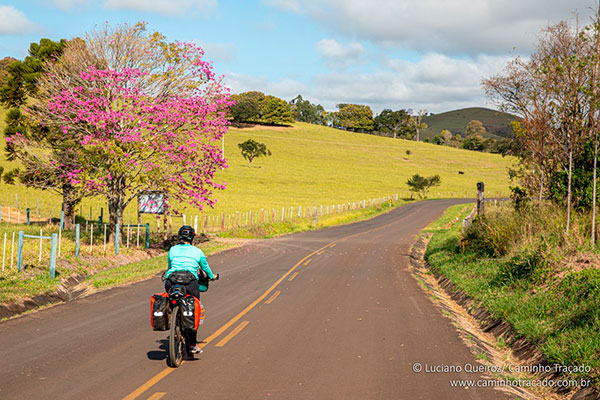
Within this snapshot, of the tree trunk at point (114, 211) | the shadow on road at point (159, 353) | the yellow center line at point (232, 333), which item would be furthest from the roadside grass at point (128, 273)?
the shadow on road at point (159, 353)

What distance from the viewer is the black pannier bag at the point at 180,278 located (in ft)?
26.3

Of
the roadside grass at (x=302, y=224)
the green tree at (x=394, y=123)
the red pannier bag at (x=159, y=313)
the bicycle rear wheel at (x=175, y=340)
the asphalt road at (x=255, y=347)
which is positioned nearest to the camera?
the asphalt road at (x=255, y=347)

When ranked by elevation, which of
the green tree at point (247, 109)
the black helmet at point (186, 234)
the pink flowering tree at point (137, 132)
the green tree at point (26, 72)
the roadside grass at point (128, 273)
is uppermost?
the green tree at point (247, 109)

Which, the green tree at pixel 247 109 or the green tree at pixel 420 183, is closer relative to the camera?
the green tree at pixel 420 183

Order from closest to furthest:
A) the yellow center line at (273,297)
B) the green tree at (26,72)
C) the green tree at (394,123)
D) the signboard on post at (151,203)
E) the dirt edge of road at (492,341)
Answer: the dirt edge of road at (492,341), the yellow center line at (273,297), the signboard on post at (151,203), the green tree at (26,72), the green tree at (394,123)

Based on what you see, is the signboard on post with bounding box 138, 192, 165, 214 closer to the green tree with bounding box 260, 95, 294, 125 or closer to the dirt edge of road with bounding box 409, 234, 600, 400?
the dirt edge of road with bounding box 409, 234, 600, 400

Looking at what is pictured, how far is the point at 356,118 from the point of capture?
186 m

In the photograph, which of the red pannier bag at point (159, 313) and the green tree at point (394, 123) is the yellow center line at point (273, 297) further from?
the green tree at point (394, 123)

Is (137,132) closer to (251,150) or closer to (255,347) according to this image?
(255,347)

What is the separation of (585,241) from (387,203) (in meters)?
57.3

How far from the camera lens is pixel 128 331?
999 cm

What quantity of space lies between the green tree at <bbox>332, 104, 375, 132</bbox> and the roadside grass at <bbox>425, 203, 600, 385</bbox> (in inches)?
6599

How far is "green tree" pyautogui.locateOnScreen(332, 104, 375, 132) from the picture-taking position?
18388cm

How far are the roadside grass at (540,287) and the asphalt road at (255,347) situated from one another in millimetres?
1360
